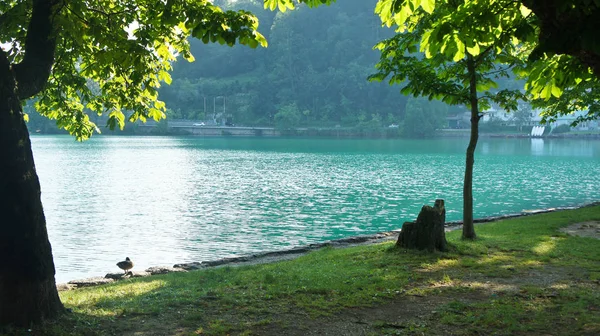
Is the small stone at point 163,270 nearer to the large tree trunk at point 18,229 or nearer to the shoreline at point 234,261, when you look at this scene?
the shoreline at point 234,261

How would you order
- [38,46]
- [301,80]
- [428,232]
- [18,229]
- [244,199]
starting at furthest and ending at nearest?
[301,80] → [244,199] → [428,232] → [38,46] → [18,229]

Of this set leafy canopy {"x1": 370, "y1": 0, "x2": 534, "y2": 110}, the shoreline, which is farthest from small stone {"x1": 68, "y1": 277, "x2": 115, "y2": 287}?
leafy canopy {"x1": 370, "y1": 0, "x2": 534, "y2": 110}

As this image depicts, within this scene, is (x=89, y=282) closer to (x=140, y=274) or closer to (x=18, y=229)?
(x=140, y=274)

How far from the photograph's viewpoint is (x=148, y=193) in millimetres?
34781

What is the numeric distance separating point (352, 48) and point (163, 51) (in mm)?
138595

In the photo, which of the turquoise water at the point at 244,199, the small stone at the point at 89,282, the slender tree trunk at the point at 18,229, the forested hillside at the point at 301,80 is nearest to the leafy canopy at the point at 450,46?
the slender tree trunk at the point at 18,229

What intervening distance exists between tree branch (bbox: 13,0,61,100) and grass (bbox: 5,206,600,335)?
8.35 feet

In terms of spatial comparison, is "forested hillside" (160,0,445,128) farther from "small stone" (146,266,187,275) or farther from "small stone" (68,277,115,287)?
"small stone" (68,277,115,287)

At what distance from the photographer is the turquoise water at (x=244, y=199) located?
67.1 ft

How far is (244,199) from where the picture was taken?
32.3 meters

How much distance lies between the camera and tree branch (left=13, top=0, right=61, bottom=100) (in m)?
6.36

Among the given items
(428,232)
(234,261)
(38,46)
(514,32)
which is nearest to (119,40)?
(38,46)

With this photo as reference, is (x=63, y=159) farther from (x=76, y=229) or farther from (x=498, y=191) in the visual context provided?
(x=498, y=191)

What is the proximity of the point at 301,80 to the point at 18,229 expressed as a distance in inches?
5286
